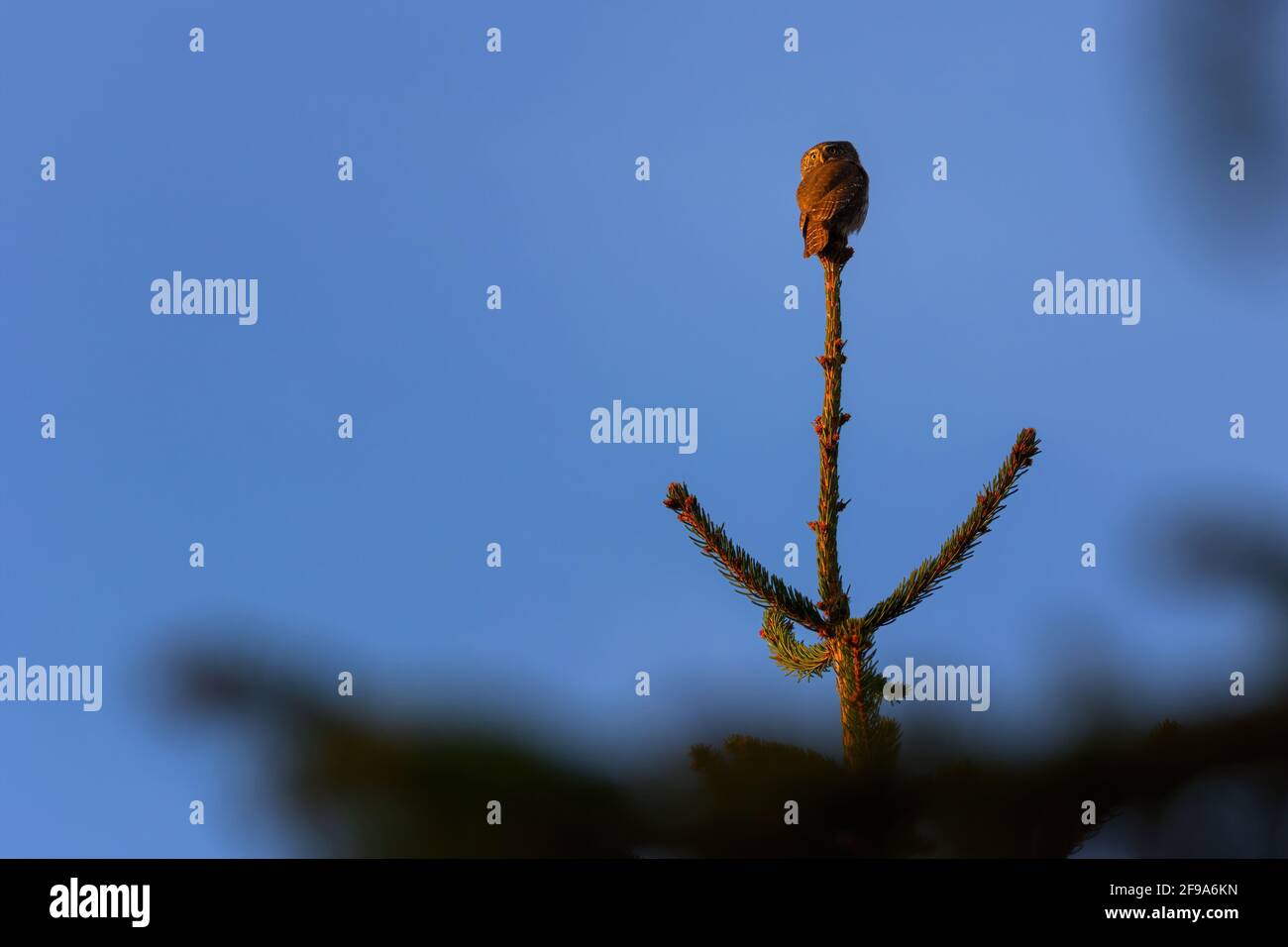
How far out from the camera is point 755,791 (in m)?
3.86

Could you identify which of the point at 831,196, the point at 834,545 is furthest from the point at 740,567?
the point at 831,196

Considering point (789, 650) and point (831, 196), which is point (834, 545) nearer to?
point (789, 650)

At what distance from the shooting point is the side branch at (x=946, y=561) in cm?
380

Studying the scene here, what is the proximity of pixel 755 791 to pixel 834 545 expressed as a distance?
2.42ft

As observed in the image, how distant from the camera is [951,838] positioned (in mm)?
3838

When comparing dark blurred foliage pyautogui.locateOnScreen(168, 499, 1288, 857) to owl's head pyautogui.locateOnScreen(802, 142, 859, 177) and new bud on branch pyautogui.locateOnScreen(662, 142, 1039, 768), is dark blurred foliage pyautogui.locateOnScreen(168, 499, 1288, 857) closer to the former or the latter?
new bud on branch pyautogui.locateOnScreen(662, 142, 1039, 768)

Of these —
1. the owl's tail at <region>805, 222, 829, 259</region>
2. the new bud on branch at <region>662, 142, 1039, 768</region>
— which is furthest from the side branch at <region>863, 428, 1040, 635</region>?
the owl's tail at <region>805, 222, 829, 259</region>

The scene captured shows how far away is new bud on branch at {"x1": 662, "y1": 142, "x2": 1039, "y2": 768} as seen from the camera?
3.80 meters
